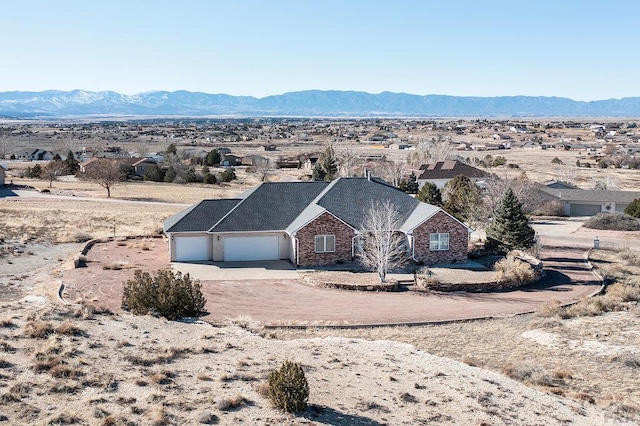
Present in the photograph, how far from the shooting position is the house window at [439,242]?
37344 millimetres

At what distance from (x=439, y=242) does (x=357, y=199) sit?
5694mm

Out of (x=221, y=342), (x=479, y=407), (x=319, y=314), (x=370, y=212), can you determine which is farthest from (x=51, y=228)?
(x=479, y=407)

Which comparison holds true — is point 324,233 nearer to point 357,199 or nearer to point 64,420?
point 357,199

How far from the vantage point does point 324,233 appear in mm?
36875

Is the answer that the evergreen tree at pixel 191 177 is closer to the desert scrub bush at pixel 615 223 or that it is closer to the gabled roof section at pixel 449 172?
the gabled roof section at pixel 449 172

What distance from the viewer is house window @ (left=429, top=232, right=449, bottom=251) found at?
37.3m

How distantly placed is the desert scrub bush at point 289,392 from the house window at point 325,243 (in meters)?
21.6

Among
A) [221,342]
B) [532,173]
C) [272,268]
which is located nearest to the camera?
[221,342]

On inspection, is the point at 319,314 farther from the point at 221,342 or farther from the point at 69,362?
the point at 69,362

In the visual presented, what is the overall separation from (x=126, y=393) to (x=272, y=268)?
68.2 feet

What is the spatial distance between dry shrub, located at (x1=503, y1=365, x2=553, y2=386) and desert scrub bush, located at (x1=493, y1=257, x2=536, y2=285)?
12.7m

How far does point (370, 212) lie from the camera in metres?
36.8

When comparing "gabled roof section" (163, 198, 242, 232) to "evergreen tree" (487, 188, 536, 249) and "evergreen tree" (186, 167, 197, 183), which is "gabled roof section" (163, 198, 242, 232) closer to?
"evergreen tree" (487, 188, 536, 249)

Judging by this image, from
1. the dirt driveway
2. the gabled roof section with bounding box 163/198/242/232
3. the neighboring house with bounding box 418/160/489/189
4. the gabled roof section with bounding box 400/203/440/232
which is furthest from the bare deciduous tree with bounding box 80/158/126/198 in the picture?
the gabled roof section with bounding box 400/203/440/232
